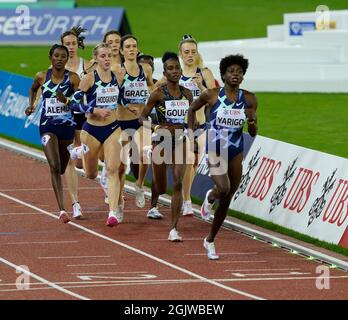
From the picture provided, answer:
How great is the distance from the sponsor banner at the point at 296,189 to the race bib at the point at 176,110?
156 cm

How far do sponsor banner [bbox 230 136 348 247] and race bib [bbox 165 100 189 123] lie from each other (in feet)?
5.11

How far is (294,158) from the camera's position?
1828cm

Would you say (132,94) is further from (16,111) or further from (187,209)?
(16,111)

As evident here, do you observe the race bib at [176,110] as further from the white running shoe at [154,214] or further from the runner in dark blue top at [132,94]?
the white running shoe at [154,214]

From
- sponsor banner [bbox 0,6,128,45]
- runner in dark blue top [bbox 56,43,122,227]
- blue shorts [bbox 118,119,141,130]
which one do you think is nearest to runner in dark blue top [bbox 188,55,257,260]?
runner in dark blue top [bbox 56,43,122,227]

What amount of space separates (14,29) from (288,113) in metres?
15.7

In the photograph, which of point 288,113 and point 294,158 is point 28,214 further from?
point 288,113

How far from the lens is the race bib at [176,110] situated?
1778cm

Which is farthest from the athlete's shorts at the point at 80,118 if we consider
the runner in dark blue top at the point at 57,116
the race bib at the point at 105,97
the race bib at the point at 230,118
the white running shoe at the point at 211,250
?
the white running shoe at the point at 211,250

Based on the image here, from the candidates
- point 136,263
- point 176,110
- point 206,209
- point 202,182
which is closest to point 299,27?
point 202,182

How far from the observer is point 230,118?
1652cm

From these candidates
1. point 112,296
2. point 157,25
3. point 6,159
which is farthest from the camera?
point 157,25

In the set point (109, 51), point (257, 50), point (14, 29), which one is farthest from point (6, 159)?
point (14, 29)

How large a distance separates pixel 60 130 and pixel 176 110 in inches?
64.5
